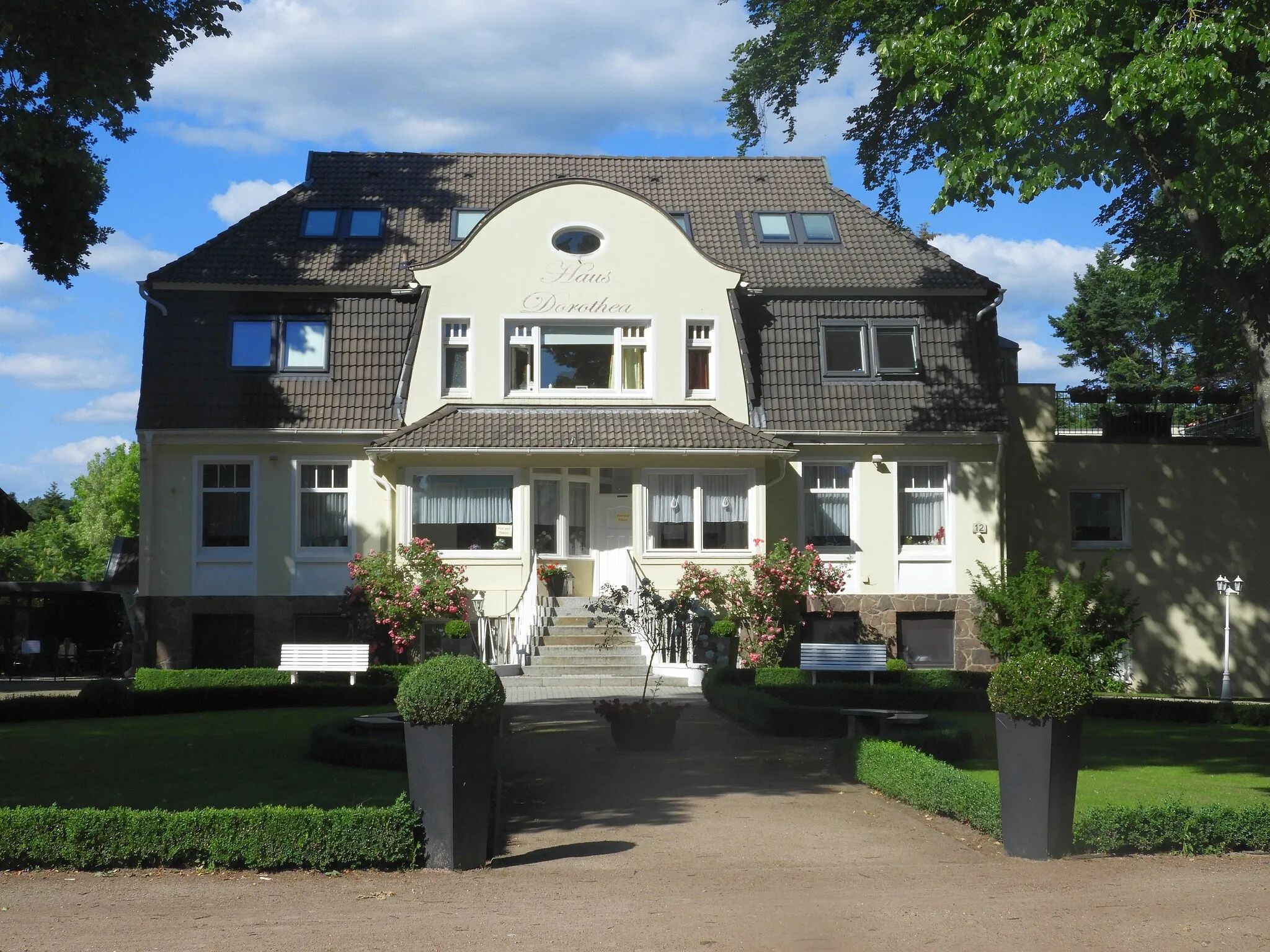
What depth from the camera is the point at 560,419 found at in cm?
2511

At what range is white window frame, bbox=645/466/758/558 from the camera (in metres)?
24.9

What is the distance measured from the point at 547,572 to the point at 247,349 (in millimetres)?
7017

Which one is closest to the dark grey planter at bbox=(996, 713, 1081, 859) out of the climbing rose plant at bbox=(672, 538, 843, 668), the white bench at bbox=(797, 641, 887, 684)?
the white bench at bbox=(797, 641, 887, 684)

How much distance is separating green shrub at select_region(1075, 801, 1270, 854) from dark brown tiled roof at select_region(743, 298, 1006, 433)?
51.7 ft

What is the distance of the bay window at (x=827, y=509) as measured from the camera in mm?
25734

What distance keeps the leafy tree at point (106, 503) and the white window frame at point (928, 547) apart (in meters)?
46.2

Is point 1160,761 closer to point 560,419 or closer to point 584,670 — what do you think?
point 584,670

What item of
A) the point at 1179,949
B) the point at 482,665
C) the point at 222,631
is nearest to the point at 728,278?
the point at 222,631

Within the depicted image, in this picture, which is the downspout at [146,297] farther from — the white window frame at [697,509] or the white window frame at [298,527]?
the white window frame at [697,509]

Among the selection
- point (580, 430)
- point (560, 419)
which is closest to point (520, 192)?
point (560, 419)

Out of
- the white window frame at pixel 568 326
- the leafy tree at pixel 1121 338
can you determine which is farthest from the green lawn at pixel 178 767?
the leafy tree at pixel 1121 338

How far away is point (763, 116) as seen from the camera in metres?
24.4

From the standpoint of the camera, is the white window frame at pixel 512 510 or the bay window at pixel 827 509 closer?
the white window frame at pixel 512 510

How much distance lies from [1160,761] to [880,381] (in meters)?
12.1
